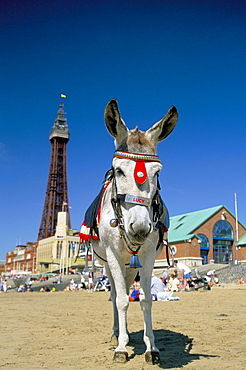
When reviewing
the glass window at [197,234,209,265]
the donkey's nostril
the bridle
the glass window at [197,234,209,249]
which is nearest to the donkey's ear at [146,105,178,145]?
the bridle

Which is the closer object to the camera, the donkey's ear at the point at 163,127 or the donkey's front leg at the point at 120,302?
the donkey's front leg at the point at 120,302

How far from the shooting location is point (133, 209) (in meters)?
5.07

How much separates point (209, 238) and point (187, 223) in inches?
202

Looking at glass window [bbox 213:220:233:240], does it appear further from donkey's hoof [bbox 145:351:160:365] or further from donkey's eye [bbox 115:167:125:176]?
donkey's eye [bbox 115:167:125:176]

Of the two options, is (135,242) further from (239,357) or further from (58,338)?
(58,338)

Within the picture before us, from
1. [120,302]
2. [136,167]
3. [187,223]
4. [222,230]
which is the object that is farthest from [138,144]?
[222,230]

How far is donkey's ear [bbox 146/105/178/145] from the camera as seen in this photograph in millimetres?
5691

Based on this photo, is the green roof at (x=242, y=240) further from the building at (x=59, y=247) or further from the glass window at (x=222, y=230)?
the building at (x=59, y=247)

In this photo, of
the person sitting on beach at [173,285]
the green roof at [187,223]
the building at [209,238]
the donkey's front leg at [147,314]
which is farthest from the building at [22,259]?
the donkey's front leg at [147,314]

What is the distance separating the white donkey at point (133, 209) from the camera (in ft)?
16.9

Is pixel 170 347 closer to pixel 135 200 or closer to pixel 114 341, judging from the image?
pixel 114 341

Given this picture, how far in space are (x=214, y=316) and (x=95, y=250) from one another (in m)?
5.55

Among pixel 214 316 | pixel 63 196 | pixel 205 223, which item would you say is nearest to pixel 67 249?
pixel 63 196

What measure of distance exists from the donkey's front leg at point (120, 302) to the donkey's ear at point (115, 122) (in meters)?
1.80
